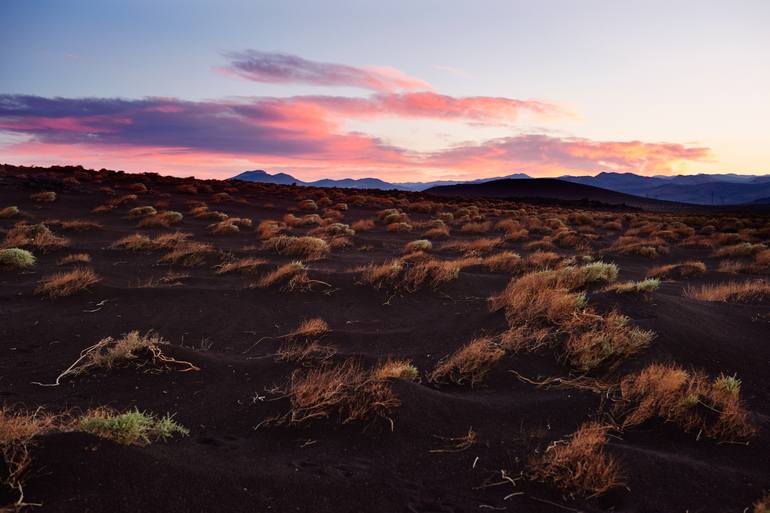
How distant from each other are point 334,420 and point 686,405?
3.39 meters

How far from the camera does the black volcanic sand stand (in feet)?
11.1

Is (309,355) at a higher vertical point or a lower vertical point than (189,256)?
lower

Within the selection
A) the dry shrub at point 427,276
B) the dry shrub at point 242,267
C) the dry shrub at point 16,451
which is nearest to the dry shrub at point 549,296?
the dry shrub at point 427,276

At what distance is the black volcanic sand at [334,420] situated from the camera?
3.39m

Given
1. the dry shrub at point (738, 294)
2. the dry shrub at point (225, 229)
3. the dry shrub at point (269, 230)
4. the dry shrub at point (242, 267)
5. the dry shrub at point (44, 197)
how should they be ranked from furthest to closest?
the dry shrub at point (44, 197)
the dry shrub at point (225, 229)
the dry shrub at point (269, 230)
the dry shrub at point (242, 267)
the dry shrub at point (738, 294)

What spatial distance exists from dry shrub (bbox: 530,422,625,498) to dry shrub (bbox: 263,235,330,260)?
36.0 ft

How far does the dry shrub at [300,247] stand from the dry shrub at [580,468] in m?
11.0

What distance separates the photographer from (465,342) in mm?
7309

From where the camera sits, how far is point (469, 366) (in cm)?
600

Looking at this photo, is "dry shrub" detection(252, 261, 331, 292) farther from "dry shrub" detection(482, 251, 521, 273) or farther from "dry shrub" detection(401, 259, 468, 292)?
"dry shrub" detection(482, 251, 521, 273)

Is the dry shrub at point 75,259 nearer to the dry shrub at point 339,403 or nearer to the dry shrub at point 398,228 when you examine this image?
the dry shrub at point 339,403

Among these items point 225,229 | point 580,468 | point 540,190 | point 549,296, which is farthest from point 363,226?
point 540,190

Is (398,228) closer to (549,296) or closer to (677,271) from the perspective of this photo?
(677,271)

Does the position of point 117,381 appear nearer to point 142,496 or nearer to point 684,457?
point 142,496
